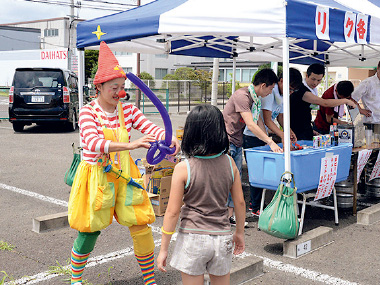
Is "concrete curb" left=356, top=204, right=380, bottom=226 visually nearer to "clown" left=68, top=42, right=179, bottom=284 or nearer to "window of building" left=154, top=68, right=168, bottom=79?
"clown" left=68, top=42, right=179, bottom=284

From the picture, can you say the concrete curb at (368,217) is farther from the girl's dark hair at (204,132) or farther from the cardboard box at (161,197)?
the girl's dark hair at (204,132)

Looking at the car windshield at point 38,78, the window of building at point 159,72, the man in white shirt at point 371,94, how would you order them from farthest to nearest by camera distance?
the window of building at point 159,72
the car windshield at point 38,78
the man in white shirt at point 371,94

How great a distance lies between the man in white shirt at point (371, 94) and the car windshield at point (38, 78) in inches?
376

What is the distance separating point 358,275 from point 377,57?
6781mm

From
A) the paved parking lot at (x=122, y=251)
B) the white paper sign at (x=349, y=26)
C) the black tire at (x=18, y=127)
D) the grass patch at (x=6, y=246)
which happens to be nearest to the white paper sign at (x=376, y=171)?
the paved parking lot at (x=122, y=251)

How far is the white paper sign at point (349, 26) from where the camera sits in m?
5.37

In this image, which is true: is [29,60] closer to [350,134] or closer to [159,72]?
[159,72]

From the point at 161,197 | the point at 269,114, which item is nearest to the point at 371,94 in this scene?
the point at 269,114

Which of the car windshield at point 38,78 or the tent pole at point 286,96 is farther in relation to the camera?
the car windshield at point 38,78

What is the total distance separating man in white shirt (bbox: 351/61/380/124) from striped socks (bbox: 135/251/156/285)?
5086 millimetres

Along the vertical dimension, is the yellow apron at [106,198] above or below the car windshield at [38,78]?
below

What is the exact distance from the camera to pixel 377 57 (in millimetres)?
9773

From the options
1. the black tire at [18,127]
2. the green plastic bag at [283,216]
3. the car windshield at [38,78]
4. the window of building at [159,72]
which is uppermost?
the window of building at [159,72]

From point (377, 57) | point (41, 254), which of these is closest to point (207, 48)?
point (377, 57)
